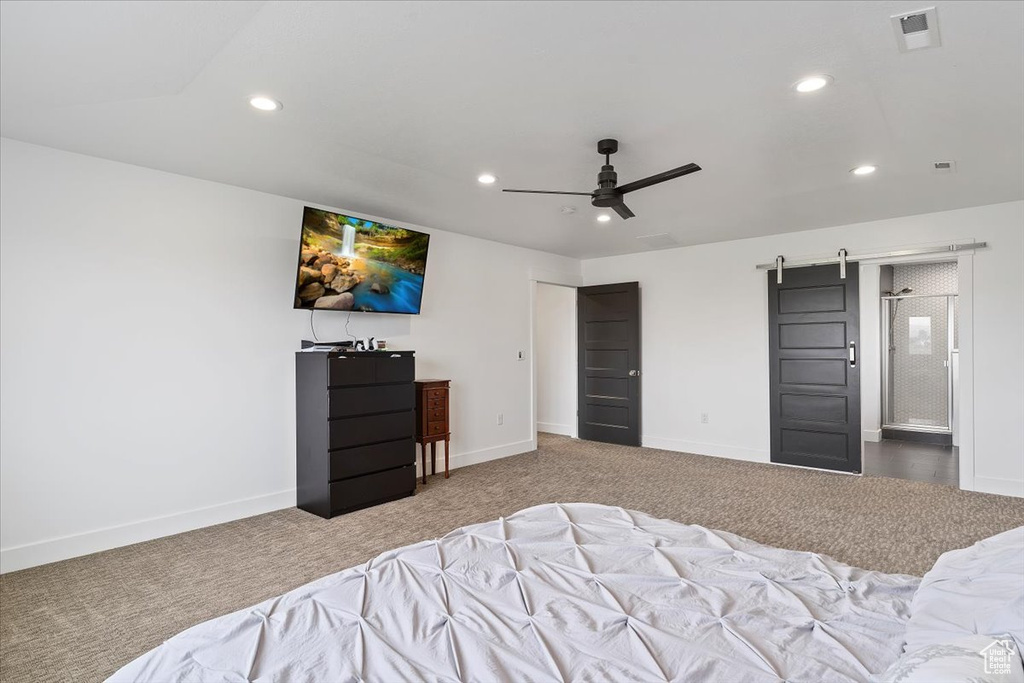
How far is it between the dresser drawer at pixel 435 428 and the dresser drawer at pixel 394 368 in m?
0.63

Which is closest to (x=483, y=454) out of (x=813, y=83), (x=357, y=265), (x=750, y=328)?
(x=357, y=265)

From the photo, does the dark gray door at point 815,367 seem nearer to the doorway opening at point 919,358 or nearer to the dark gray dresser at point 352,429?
the doorway opening at point 919,358

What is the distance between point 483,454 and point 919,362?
6071 mm

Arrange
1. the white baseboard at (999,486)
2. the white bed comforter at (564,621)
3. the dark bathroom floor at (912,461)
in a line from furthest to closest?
the dark bathroom floor at (912,461) → the white baseboard at (999,486) → the white bed comforter at (564,621)

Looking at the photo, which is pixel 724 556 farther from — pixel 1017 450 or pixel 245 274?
pixel 1017 450

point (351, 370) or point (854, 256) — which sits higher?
point (854, 256)

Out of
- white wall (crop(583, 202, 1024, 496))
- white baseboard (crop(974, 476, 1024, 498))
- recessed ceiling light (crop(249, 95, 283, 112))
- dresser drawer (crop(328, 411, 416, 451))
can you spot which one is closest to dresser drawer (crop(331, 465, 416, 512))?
dresser drawer (crop(328, 411, 416, 451))

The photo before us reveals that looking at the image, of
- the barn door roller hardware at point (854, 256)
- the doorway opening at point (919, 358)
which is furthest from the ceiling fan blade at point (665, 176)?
the doorway opening at point (919, 358)

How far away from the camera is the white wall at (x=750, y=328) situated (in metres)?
4.45

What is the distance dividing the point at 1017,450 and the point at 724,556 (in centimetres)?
456

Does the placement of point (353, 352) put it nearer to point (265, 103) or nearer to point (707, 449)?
point (265, 103)

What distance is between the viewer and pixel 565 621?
128 cm

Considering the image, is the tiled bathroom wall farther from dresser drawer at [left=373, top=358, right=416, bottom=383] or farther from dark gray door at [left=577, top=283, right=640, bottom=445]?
dresser drawer at [left=373, top=358, right=416, bottom=383]

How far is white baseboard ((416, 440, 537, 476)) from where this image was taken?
531 cm
